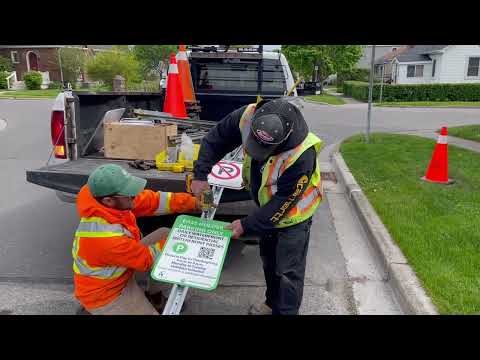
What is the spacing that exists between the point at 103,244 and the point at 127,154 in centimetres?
158

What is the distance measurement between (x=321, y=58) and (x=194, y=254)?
106 ft

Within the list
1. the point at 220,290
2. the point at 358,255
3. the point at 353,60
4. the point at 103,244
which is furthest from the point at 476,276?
the point at 353,60

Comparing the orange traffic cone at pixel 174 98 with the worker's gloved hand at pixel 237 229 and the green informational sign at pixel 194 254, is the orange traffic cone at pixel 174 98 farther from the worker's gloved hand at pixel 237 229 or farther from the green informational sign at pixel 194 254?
the worker's gloved hand at pixel 237 229

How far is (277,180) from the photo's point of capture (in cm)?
267

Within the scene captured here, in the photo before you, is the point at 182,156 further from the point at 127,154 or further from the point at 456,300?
the point at 456,300

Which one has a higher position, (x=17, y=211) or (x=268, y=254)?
(x=268, y=254)

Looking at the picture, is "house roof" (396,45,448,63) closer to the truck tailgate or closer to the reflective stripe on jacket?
the truck tailgate

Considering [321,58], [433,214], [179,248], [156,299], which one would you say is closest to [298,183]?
[179,248]

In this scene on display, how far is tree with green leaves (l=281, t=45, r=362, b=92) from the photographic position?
105 ft

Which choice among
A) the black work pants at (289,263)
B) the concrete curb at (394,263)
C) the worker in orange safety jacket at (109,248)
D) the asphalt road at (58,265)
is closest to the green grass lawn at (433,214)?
the concrete curb at (394,263)

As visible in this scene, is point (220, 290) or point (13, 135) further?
point (13, 135)

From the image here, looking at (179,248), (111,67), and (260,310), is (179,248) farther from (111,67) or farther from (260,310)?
(111,67)

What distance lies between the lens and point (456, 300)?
328cm

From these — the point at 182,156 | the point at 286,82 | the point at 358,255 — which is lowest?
the point at 358,255
